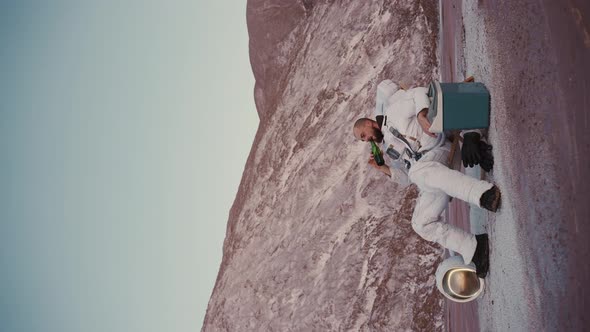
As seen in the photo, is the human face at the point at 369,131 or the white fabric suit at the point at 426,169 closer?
the white fabric suit at the point at 426,169

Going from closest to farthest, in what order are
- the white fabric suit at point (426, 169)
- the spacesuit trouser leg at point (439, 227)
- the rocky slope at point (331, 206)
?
the white fabric suit at point (426, 169) → the spacesuit trouser leg at point (439, 227) → the rocky slope at point (331, 206)

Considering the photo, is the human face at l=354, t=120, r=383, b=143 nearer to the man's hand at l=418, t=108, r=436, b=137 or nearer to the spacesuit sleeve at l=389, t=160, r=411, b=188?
the spacesuit sleeve at l=389, t=160, r=411, b=188

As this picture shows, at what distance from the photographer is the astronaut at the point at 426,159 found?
5062 millimetres

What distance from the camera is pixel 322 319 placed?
10.8m

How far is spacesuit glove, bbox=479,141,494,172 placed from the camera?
4996mm

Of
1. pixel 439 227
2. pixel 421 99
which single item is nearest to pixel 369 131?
pixel 421 99

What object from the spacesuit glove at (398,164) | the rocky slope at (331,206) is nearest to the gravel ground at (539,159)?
the spacesuit glove at (398,164)

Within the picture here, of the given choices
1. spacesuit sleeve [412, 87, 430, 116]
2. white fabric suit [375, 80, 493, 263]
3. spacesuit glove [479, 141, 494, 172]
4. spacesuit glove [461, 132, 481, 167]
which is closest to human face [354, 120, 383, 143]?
white fabric suit [375, 80, 493, 263]

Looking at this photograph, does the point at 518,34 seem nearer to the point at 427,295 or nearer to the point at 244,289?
the point at 427,295

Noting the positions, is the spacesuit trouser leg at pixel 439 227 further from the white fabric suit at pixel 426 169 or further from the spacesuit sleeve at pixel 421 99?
the spacesuit sleeve at pixel 421 99

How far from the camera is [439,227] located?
5.32 metres

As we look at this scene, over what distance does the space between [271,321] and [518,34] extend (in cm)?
901

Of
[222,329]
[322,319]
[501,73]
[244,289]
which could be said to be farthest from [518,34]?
[222,329]

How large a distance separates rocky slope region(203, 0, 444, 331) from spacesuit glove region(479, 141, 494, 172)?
4.94m
